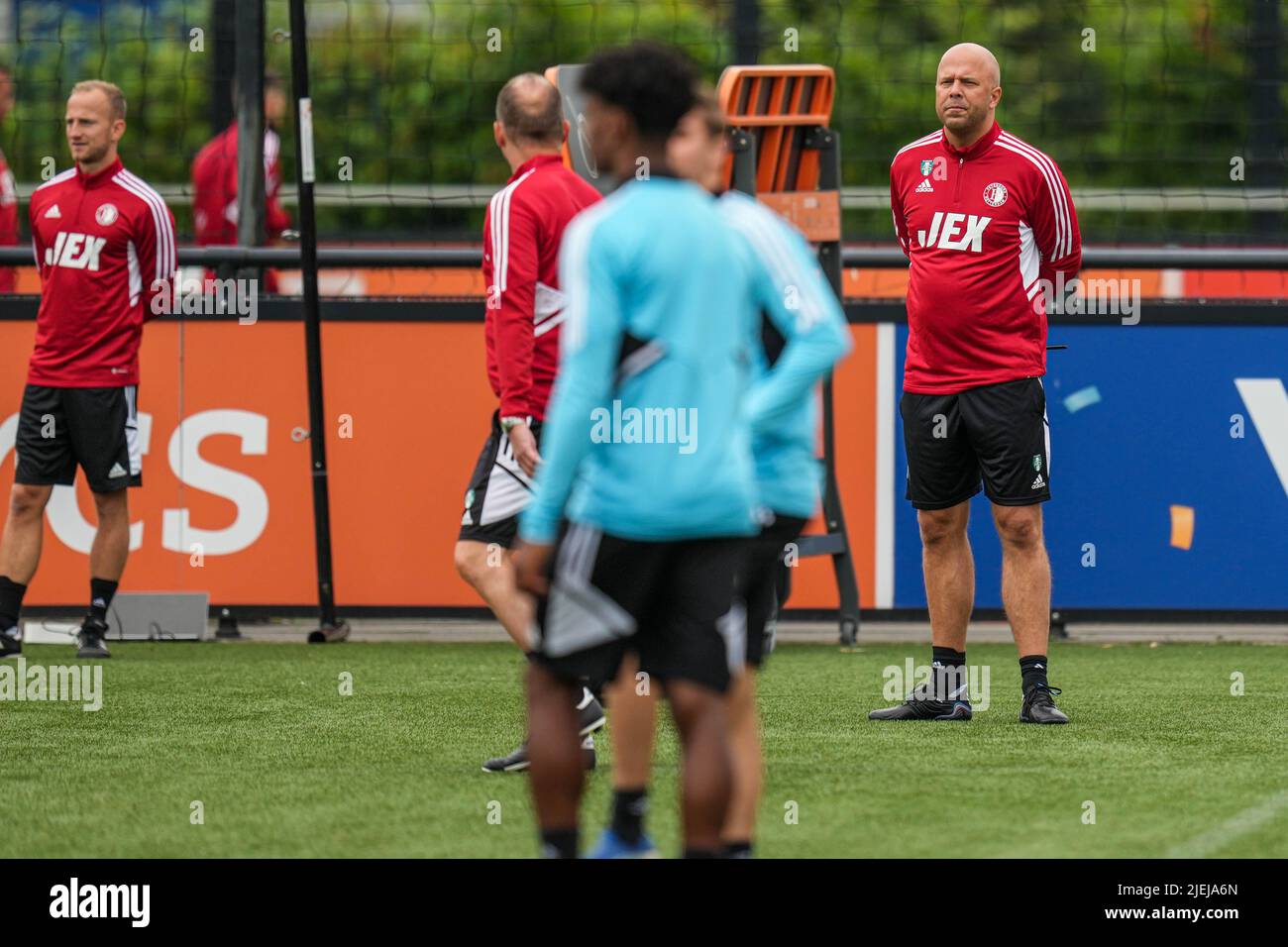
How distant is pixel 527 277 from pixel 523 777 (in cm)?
137

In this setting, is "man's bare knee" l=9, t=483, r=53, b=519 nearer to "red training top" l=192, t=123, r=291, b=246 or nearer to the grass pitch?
the grass pitch

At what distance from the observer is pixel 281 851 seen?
15.6 ft

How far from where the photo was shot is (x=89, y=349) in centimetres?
874

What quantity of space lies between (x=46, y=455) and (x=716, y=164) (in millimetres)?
5112

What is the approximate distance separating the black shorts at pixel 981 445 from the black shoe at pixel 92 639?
356 cm

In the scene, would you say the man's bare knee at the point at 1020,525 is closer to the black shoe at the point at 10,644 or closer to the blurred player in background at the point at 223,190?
the black shoe at the point at 10,644

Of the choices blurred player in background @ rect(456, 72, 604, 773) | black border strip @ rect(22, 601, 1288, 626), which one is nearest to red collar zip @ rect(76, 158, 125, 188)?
black border strip @ rect(22, 601, 1288, 626)

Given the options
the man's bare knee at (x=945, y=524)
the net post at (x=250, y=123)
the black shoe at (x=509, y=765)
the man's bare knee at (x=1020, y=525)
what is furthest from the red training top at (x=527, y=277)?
the net post at (x=250, y=123)

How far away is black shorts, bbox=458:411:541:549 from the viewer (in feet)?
20.1

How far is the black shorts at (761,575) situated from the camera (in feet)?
15.1

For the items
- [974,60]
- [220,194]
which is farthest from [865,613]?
[220,194]

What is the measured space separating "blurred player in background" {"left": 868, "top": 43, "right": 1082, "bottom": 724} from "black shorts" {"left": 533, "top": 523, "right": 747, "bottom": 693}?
3.04m

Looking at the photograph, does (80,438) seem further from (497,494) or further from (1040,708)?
(1040,708)
